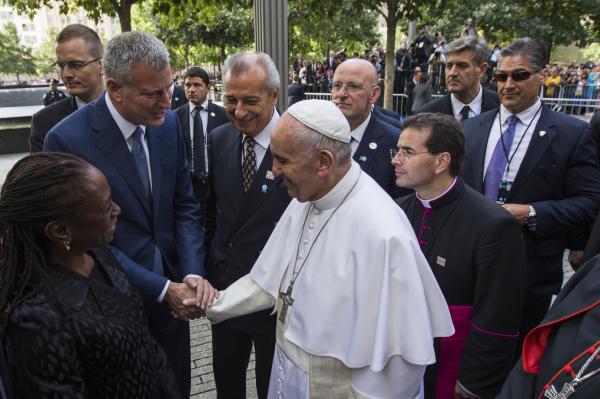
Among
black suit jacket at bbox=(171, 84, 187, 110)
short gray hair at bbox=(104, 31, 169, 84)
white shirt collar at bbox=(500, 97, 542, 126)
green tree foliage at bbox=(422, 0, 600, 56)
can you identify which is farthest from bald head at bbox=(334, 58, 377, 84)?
green tree foliage at bbox=(422, 0, 600, 56)

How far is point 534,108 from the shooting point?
312 centimetres

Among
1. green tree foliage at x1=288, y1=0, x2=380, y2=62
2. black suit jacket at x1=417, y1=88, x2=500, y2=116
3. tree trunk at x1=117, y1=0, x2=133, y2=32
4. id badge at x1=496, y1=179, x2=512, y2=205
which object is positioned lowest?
id badge at x1=496, y1=179, x2=512, y2=205

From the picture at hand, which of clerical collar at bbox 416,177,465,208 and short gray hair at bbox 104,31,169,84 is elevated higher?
short gray hair at bbox 104,31,169,84

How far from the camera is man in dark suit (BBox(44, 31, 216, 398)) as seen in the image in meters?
2.32

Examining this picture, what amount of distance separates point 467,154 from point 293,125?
1.83 m

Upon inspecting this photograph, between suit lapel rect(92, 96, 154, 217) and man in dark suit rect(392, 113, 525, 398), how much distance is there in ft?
4.64

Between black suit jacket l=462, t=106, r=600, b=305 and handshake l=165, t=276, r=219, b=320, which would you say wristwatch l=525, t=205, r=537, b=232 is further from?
handshake l=165, t=276, r=219, b=320

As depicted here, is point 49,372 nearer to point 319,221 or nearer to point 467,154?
point 319,221

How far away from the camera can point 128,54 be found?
228 centimetres

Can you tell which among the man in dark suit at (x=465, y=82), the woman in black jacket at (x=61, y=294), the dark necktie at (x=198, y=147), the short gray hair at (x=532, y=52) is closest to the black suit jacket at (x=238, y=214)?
the woman in black jacket at (x=61, y=294)

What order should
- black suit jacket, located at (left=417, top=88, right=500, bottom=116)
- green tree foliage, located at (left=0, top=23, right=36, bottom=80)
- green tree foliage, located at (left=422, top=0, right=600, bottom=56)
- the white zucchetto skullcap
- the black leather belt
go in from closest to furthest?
the white zucchetto skullcap → black suit jacket, located at (left=417, top=88, right=500, bottom=116) → the black leather belt → green tree foliage, located at (left=422, top=0, right=600, bottom=56) → green tree foliage, located at (left=0, top=23, right=36, bottom=80)

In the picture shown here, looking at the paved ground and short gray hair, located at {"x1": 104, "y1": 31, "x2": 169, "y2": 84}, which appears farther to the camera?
Answer: the paved ground

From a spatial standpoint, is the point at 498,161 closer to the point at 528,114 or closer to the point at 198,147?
the point at 528,114

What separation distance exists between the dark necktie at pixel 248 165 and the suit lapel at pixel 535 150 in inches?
65.5
